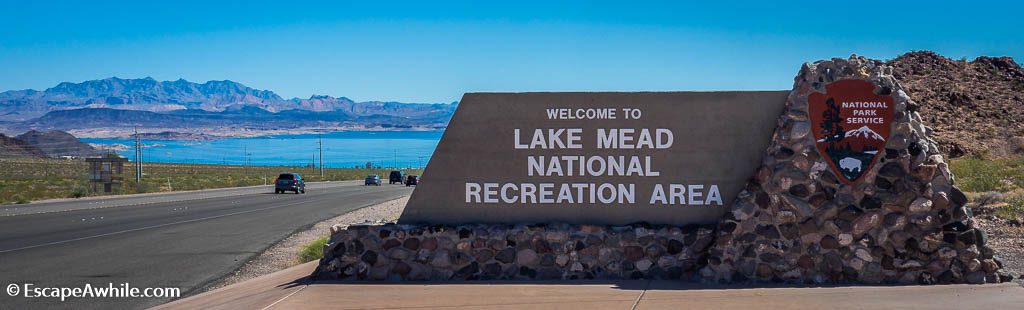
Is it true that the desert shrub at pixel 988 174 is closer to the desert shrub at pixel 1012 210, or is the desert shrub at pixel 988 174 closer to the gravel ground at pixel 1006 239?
the desert shrub at pixel 1012 210

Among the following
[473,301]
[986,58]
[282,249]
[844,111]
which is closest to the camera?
[473,301]

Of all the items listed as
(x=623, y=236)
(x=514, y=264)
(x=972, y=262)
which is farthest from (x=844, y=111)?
(x=514, y=264)

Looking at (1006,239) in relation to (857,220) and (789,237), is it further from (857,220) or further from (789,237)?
(789,237)

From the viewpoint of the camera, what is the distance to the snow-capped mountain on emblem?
9.20 metres

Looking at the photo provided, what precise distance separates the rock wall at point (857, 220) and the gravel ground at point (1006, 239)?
95 cm

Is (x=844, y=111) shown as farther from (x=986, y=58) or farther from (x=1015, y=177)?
(x=986, y=58)

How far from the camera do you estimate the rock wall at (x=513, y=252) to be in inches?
380

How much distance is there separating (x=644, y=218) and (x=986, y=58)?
52866 millimetres

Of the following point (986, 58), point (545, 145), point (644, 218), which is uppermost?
point (986, 58)

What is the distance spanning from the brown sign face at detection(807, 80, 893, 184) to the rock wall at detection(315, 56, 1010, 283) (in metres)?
0.07

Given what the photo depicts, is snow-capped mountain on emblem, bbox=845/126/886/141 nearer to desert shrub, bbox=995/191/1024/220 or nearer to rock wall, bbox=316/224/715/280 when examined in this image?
rock wall, bbox=316/224/715/280

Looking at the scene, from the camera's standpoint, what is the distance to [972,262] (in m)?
8.86

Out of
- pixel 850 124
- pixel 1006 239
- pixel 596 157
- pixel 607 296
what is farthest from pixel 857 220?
pixel 1006 239

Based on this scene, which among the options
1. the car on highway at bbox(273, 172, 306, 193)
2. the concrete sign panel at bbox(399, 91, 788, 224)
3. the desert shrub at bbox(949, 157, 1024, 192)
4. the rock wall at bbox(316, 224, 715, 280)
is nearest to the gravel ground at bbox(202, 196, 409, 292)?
the rock wall at bbox(316, 224, 715, 280)
